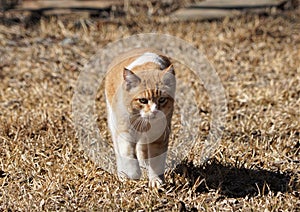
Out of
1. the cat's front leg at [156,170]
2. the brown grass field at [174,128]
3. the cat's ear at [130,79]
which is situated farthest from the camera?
the cat's front leg at [156,170]

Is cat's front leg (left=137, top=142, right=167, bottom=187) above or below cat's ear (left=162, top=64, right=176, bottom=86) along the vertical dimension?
below

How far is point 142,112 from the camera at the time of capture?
12.9 feet

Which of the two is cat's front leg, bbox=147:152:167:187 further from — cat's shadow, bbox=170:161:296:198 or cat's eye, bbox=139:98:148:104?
cat's eye, bbox=139:98:148:104

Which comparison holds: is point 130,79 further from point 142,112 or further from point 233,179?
point 233,179

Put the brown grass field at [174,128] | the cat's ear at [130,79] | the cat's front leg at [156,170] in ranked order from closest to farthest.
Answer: the cat's ear at [130,79] < the brown grass field at [174,128] < the cat's front leg at [156,170]

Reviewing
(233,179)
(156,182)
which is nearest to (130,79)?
(156,182)

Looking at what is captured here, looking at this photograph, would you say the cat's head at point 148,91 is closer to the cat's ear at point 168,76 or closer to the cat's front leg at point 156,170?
the cat's ear at point 168,76

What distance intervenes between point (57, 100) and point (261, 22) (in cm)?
286

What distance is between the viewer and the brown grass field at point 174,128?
408 cm

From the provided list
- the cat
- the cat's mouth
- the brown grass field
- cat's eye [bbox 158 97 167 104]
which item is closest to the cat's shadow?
the brown grass field

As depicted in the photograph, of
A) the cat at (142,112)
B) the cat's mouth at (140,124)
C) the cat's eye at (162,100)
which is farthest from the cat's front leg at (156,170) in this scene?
the cat's eye at (162,100)

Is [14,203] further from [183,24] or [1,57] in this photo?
[183,24]

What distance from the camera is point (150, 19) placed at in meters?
8.01

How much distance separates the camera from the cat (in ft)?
12.9
